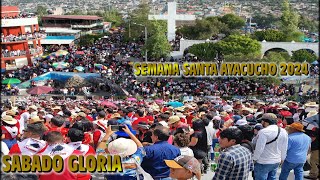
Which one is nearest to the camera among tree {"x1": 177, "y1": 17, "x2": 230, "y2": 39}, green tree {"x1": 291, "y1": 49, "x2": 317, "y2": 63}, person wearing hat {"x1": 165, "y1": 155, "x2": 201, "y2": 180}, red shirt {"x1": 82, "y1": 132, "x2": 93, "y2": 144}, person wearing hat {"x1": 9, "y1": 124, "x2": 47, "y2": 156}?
person wearing hat {"x1": 165, "y1": 155, "x2": 201, "y2": 180}

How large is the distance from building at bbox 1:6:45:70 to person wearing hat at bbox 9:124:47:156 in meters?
29.6

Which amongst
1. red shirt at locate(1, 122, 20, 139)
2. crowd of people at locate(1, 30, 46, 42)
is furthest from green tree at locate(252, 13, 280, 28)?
red shirt at locate(1, 122, 20, 139)

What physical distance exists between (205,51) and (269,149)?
27550 millimetres

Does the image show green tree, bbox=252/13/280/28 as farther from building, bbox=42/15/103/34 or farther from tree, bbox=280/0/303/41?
tree, bbox=280/0/303/41

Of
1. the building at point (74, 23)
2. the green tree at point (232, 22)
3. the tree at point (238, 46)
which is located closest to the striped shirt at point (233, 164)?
the tree at point (238, 46)

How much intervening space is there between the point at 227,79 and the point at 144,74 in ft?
22.1

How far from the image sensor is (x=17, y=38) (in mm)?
32656

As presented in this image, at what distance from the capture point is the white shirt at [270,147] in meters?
4.98

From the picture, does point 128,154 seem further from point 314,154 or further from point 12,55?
A: point 12,55

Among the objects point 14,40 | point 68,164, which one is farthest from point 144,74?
point 68,164

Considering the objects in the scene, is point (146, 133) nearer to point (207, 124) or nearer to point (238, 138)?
point (207, 124)

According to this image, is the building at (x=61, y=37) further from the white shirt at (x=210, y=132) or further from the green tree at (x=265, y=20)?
the green tree at (x=265, y=20)

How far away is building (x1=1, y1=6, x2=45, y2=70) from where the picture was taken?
32.5m

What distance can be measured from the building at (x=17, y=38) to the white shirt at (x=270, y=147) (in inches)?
1205
